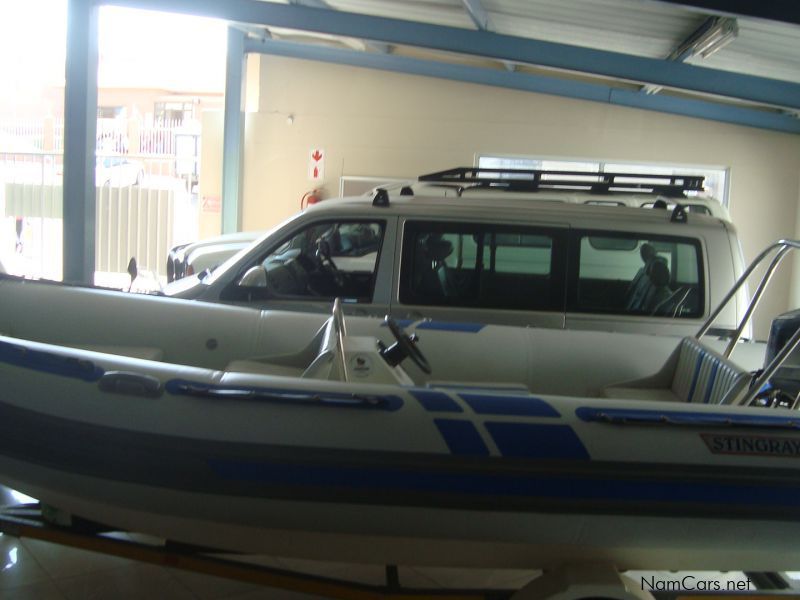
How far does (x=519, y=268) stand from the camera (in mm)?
5172

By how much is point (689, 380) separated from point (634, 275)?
116cm

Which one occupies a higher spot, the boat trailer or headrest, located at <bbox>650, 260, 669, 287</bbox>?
headrest, located at <bbox>650, 260, 669, 287</bbox>

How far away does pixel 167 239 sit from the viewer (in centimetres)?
1223

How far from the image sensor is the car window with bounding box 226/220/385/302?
509 centimetres

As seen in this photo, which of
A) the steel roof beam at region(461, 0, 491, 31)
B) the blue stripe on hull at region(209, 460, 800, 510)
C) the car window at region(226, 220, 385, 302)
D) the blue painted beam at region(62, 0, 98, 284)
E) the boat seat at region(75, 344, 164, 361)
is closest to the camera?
the blue stripe on hull at region(209, 460, 800, 510)

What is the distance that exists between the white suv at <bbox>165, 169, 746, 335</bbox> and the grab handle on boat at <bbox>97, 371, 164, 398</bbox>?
204 cm

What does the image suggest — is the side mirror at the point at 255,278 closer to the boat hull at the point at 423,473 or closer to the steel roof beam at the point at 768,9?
the boat hull at the point at 423,473

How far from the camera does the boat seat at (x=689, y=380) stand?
148 inches

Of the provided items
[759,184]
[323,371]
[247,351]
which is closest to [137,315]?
[247,351]

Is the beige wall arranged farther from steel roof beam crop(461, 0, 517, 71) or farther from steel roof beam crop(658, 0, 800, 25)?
steel roof beam crop(658, 0, 800, 25)

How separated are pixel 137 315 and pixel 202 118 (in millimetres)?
8088

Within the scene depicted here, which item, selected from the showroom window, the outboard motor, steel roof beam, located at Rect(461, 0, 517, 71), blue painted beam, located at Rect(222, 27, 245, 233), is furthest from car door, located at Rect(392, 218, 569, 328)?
blue painted beam, located at Rect(222, 27, 245, 233)

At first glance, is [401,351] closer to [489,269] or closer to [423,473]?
[423,473]

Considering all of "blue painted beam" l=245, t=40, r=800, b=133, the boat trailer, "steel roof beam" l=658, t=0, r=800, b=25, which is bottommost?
the boat trailer
